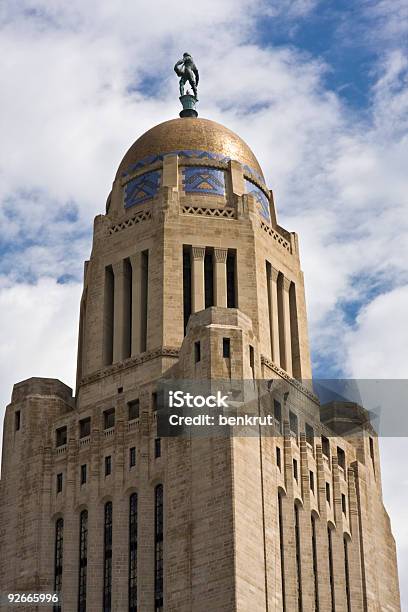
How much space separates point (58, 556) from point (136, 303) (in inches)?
474

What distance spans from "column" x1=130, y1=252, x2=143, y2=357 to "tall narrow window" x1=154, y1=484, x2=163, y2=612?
7709 mm

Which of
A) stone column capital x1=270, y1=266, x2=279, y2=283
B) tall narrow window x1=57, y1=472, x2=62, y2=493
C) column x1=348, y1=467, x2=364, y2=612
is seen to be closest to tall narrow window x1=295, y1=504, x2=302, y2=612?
column x1=348, y1=467, x2=364, y2=612

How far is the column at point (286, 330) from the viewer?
66.5 m

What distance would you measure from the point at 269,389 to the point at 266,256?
8.92 metres

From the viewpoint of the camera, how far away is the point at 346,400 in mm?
68438

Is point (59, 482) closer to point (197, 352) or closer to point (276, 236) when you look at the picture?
point (197, 352)

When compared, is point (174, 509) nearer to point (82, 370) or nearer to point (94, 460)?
point (94, 460)

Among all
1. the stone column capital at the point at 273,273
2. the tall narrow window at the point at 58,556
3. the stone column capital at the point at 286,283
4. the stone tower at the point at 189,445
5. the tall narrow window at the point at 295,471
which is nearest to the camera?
the stone tower at the point at 189,445

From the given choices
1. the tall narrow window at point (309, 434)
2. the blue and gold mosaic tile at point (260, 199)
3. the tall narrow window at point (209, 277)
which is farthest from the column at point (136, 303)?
the tall narrow window at point (309, 434)

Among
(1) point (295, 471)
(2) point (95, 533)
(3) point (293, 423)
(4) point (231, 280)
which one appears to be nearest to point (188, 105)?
(4) point (231, 280)

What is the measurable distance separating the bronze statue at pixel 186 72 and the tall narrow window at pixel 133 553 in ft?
83.0

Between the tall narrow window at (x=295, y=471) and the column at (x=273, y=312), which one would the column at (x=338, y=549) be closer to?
the tall narrow window at (x=295, y=471)

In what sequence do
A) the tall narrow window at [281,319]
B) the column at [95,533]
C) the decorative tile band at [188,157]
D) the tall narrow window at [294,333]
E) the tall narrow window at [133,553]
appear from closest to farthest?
the tall narrow window at [133,553]
the column at [95,533]
the tall narrow window at [281,319]
the tall narrow window at [294,333]
the decorative tile band at [188,157]

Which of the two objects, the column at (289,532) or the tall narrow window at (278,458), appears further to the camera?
the tall narrow window at (278,458)
